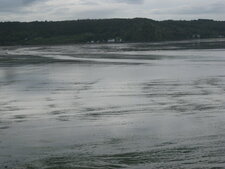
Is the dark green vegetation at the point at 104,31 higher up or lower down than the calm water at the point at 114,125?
higher up

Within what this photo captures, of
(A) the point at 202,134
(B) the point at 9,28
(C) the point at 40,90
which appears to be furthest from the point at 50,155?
(B) the point at 9,28

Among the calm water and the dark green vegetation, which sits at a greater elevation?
the dark green vegetation

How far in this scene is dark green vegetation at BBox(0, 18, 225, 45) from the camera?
153125 mm

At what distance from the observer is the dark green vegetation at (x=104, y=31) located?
15312 centimetres

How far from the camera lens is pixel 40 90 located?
82.3 ft

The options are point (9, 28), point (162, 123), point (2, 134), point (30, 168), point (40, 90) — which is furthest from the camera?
point (9, 28)

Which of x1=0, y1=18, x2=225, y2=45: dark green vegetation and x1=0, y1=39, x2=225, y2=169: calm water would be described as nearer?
x1=0, y1=39, x2=225, y2=169: calm water

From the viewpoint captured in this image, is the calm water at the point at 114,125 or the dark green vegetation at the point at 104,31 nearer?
the calm water at the point at 114,125

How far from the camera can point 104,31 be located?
174125 millimetres

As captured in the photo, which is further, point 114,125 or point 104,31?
point 104,31

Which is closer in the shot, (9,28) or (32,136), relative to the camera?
(32,136)

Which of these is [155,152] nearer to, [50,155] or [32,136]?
[50,155]

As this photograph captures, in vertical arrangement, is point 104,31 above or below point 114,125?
above

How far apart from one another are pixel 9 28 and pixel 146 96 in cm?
17162
